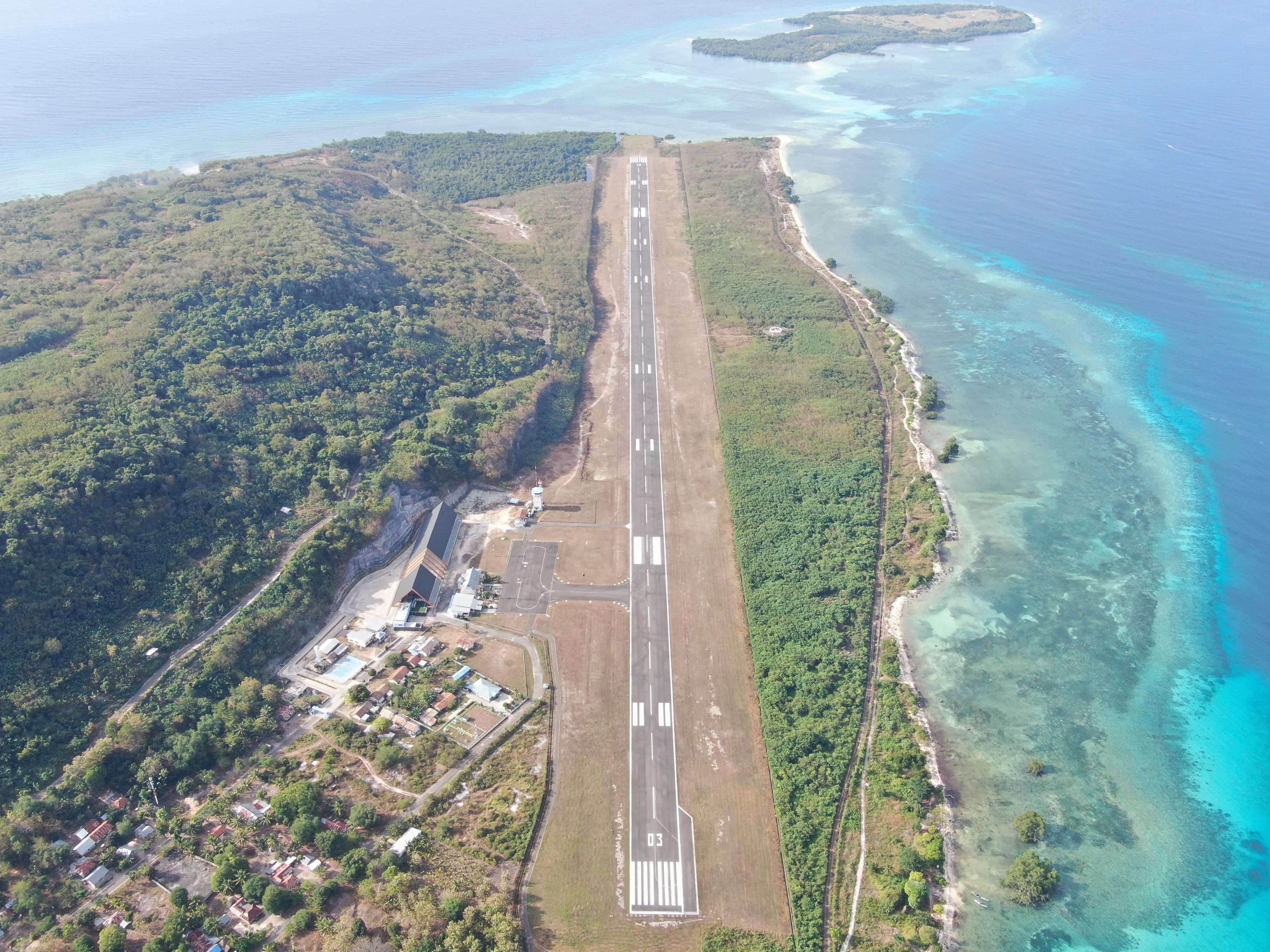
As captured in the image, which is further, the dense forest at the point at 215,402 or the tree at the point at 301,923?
the dense forest at the point at 215,402

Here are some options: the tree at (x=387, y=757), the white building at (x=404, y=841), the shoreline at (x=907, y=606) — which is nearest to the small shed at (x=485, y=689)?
the tree at (x=387, y=757)

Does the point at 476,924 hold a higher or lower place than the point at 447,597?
lower

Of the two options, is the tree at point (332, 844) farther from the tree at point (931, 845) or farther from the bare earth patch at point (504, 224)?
the bare earth patch at point (504, 224)

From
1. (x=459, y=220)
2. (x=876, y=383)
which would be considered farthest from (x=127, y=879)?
(x=459, y=220)

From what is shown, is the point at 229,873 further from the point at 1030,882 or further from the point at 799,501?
the point at 799,501

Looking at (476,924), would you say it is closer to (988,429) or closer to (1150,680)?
(1150,680)

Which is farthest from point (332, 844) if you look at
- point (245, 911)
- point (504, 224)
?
point (504, 224)
